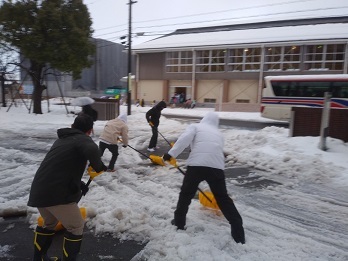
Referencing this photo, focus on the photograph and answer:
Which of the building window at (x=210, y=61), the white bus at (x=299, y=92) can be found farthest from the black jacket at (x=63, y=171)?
the building window at (x=210, y=61)

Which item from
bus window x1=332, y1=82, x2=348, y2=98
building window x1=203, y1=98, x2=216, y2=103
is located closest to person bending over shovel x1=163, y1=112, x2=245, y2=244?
bus window x1=332, y1=82, x2=348, y2=98

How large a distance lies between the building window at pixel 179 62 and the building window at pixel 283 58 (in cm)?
818

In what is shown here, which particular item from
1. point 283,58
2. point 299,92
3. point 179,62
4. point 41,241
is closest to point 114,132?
point 41,241

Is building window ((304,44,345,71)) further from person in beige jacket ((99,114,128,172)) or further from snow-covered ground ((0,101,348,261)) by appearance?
person in beige jacket ((99,114,128,172))

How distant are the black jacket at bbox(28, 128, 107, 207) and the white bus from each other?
16258 mm

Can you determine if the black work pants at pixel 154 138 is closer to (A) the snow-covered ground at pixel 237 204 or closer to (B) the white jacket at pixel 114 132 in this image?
(A) the snow-covered ground at pixel 237 204

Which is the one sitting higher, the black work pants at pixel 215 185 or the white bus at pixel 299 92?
the white bus at pixel 299 92

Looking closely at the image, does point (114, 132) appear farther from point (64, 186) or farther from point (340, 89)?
point (340, 89)

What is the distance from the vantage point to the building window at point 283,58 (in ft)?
89.2

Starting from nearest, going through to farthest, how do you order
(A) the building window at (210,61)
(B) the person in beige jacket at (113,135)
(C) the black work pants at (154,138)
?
(B) the person in beige jacket at (113,135), (C) the black work pants at (154,138), (A) the building window at (210,61)

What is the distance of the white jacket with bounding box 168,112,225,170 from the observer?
138 inches

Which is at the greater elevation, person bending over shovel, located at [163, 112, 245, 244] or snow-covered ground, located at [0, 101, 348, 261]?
person bending over shovel, located at [163, 112, 245, 244]

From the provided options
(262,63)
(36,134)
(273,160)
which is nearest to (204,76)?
(262,63)

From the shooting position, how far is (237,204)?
4.88 meters
